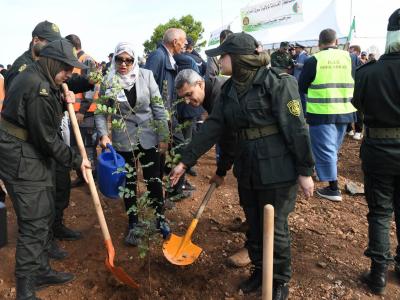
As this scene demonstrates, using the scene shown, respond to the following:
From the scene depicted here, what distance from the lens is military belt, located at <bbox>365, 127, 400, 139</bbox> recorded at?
2.65 metres

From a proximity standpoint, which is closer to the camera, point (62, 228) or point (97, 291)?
point (97, 291)

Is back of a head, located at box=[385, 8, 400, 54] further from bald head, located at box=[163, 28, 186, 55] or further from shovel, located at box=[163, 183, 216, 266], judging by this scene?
bald head, located at box=[163, 28, 186, 55]

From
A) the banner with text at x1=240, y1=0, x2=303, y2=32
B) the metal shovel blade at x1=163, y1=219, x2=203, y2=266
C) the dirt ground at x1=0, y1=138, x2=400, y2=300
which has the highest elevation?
the banner with text at x1=240, y1=0, x2=303, y2=32

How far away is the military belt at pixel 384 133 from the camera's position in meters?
2.65

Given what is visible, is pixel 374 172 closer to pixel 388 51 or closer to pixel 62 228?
pixel 388 51

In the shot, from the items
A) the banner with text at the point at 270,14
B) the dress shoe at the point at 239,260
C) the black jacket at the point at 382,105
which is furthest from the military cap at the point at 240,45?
the banner with text at the point at 270,14

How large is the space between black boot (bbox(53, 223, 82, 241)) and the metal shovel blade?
114 cm

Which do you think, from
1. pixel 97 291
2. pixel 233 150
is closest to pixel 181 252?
pixel 97 291

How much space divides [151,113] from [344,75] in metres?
2.51

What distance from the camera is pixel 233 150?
117 inches

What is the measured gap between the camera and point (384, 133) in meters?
2.68

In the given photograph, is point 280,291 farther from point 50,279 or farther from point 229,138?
point 50,279

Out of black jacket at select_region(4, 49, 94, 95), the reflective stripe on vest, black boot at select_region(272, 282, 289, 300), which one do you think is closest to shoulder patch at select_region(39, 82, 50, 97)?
black jacket at select_region(4, 49, 94, 95)

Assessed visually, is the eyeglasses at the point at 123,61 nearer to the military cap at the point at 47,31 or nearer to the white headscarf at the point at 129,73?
the white headscarf at the point at 129,73
